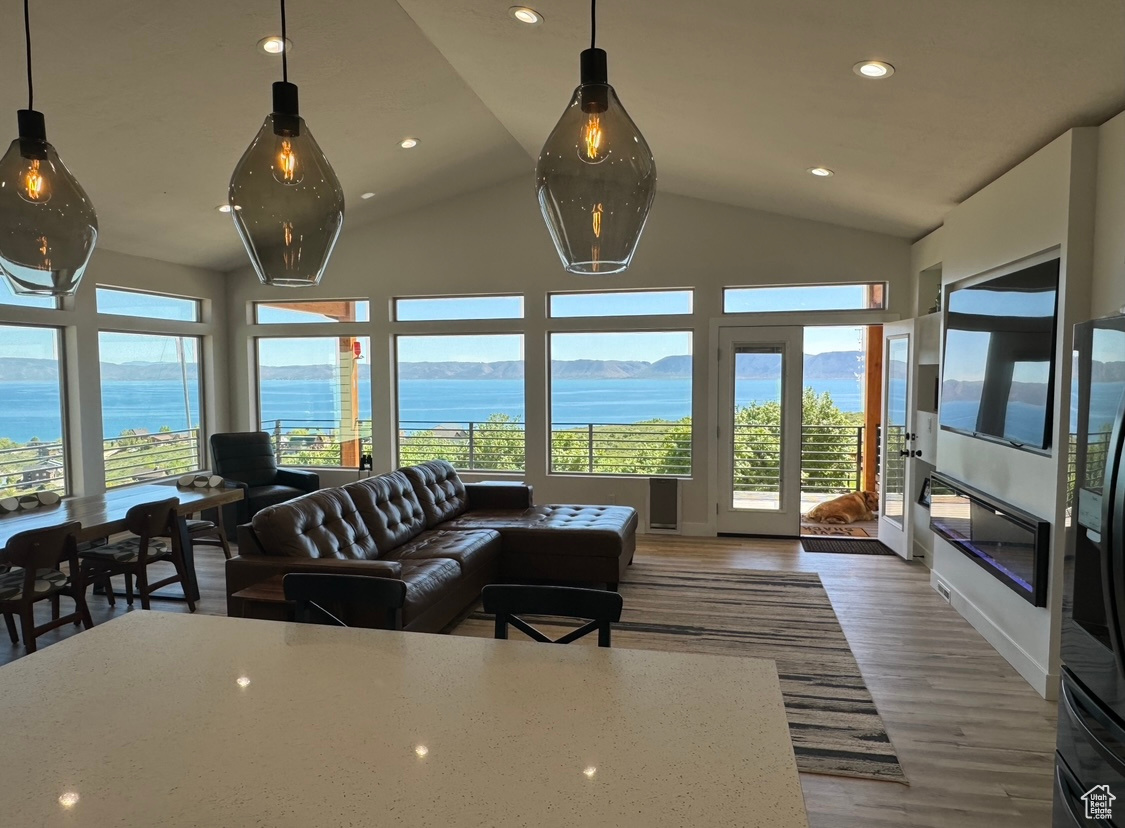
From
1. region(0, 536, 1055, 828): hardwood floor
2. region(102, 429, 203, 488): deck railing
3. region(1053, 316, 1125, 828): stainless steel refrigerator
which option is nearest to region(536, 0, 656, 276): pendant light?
region(1053, 316, 1125, 828): stainless steel refrigerator

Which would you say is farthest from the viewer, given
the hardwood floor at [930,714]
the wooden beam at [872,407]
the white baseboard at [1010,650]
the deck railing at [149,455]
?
the wooden beam at [872,407]

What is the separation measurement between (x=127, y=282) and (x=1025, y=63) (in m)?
6.70

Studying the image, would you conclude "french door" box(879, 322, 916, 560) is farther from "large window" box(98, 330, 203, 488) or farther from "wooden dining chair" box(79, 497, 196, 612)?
"large window" box(98, 330, 203, 488)

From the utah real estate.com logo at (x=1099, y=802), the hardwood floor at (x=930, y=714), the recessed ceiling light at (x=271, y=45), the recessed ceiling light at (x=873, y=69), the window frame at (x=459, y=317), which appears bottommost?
the hardwood floor at (x=930, y=714)

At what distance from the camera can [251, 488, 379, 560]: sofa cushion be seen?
3629mm

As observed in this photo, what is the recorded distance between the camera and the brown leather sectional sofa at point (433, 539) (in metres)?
3.61

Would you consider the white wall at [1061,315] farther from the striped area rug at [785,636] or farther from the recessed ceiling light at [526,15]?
the recessed ceiling light at [526,15]

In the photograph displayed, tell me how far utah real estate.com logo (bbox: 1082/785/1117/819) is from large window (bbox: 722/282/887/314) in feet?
16.0

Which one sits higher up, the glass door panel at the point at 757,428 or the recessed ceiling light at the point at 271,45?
the recessed ceiling light at the point at 271,45

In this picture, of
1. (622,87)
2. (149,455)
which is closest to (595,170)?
(622,87)

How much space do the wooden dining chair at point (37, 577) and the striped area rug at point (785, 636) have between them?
2128 millimetres

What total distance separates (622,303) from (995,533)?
12.4ft

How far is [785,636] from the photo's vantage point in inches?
157

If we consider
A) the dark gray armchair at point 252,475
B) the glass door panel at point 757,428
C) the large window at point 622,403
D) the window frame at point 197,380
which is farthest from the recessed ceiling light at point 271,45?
the glass door panel at point 757,428
